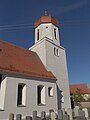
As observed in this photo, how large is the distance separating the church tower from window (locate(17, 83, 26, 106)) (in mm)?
4988

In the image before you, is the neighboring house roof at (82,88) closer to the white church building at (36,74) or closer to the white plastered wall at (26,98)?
the white church building at (36,74)

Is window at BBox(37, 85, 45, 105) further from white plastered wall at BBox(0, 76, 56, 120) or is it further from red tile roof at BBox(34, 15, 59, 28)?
red tile roof at BBox(34, 15, 59, 28)

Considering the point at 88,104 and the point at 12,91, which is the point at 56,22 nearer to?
the point at 12,91

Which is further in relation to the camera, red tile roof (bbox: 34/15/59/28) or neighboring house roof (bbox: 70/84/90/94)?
neighboring house roof (bbox: 70/84/90/94)

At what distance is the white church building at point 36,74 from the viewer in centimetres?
1209

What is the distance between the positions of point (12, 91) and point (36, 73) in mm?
3516

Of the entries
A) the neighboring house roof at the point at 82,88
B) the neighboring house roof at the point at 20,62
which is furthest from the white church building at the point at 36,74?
the neighboring house roof at the point at 82,88

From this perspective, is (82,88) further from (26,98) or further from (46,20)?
(26,98)

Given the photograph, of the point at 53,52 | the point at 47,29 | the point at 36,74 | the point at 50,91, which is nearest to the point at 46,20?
the point at 47,29

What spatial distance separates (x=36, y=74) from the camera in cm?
1451

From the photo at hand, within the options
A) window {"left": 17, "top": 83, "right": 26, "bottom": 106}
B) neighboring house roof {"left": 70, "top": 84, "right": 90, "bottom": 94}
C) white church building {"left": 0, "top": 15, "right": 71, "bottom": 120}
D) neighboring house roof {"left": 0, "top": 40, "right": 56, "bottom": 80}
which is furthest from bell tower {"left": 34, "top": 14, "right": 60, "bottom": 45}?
neighboring house roof {"left": 70, "top": 84, "right": 90, "bottom": 94}

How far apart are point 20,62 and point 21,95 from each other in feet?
12.1

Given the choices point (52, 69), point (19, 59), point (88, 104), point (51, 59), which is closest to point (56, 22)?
point (51, 59)

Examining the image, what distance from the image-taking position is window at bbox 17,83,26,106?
42.4 feet
